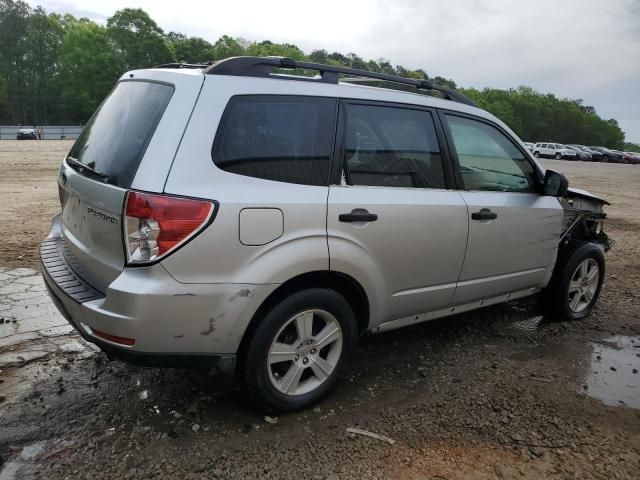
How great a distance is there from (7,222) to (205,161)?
6.43 m

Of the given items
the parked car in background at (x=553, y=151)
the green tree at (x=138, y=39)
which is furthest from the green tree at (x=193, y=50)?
the parked car in background at (x=553, y=151)

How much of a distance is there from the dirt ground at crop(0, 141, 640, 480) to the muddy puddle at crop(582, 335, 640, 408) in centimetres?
1

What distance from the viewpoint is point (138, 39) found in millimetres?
80938

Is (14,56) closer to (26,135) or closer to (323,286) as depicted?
(26,135)

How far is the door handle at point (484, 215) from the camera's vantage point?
370 centimetres

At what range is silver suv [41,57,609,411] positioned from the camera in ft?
8.45

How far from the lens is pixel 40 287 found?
Answer: 5031 mm

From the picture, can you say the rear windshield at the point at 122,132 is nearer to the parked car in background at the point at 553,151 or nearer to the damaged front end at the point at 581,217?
the damaged front end at the point at 581,217

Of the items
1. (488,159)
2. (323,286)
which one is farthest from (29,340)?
(488,159)

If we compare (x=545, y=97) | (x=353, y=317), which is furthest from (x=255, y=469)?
(x=545, y=97)

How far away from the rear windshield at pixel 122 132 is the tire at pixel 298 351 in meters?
1.04

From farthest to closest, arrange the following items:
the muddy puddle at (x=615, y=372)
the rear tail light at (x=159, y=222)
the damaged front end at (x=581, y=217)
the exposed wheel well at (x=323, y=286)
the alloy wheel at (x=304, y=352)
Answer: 1. the damaged front end at (x=581, y=217)
2. the muddy puddle at (x=615, y=372)
3. the alloy wheel at (x=304, y=352)
4. the exposed wheel well at (x=323, y=286)
5. the rear tail light at (x=159, y=222)

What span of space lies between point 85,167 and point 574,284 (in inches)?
160

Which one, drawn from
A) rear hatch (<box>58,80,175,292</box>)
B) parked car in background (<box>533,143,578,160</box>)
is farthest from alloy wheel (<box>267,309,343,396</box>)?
parked car in background (<box>533,143,578,160</box>)
